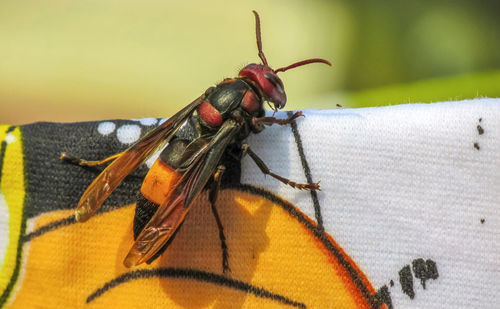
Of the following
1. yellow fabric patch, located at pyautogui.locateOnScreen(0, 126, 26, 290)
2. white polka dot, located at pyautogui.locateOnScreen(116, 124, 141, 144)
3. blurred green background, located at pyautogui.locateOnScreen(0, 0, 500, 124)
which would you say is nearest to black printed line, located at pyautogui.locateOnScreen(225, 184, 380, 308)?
white polka dot, located at pyautogui.locateOnScreen(116, 124, 141, 144)

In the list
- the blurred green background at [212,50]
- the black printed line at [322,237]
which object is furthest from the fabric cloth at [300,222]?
the blurred green background at [212,50]

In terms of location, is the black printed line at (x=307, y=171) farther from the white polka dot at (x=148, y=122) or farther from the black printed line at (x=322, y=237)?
the white polka dot at (x=148, y=122)

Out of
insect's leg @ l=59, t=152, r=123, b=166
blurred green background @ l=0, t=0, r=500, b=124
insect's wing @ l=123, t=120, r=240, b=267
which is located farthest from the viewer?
blurred green background @ l=0, t=0, r=500, b=124

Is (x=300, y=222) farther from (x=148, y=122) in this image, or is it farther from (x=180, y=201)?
(x=148, y=122)

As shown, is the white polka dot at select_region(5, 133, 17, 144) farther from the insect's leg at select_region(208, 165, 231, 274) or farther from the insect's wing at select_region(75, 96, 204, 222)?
the insect's leg at select_region(208, 165, 231, 274)

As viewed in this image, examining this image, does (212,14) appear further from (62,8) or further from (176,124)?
(176,124)

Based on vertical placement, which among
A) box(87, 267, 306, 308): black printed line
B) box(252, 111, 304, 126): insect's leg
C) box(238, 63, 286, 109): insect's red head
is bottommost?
box(87, 267, 306, 308): black printed line

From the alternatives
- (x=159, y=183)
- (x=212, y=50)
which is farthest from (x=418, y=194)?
(x=212, y=50)
